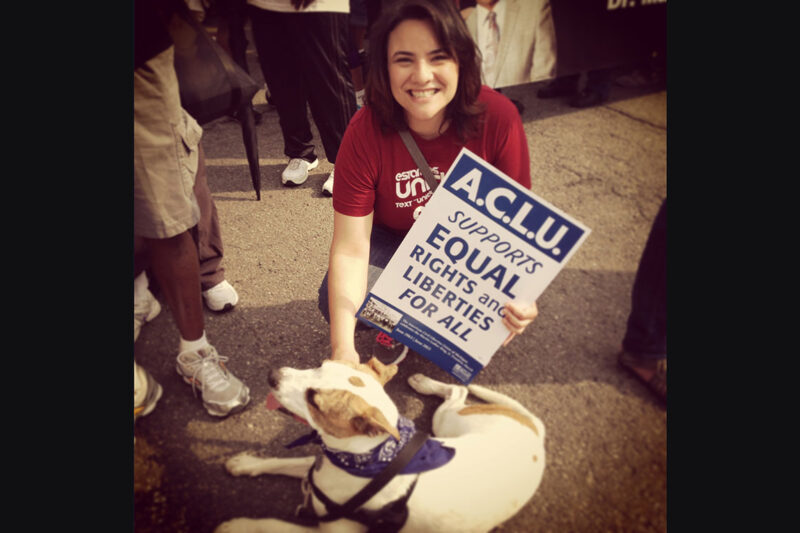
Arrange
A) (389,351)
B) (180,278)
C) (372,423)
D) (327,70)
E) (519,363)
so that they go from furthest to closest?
(327,70)
(389,351)
(519,363)
(180,278)
(372,423)

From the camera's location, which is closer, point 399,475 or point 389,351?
point 399,475

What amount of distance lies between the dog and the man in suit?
8.55ft

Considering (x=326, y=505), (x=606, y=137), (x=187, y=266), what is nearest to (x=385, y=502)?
(x=326, y=505)

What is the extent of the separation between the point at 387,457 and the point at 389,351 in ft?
2.32

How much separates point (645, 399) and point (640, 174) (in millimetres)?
917

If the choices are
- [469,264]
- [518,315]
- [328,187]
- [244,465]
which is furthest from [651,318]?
[328,187]

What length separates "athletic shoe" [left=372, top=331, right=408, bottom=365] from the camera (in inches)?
64.4

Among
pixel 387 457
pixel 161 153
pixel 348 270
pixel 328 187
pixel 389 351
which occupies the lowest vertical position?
pixel 389 351

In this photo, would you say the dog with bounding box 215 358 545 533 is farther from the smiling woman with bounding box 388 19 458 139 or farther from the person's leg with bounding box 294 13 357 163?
the person's leg with bounding box 294 13 357 163

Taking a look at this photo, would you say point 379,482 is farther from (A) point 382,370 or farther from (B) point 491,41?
(B) point 491,41

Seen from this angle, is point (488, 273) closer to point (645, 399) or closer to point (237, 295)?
point (645, 399)

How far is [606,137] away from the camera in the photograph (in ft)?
7.56

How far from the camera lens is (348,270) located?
130 cm

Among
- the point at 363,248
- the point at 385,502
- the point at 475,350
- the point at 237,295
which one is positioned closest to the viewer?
the point at 385,502
